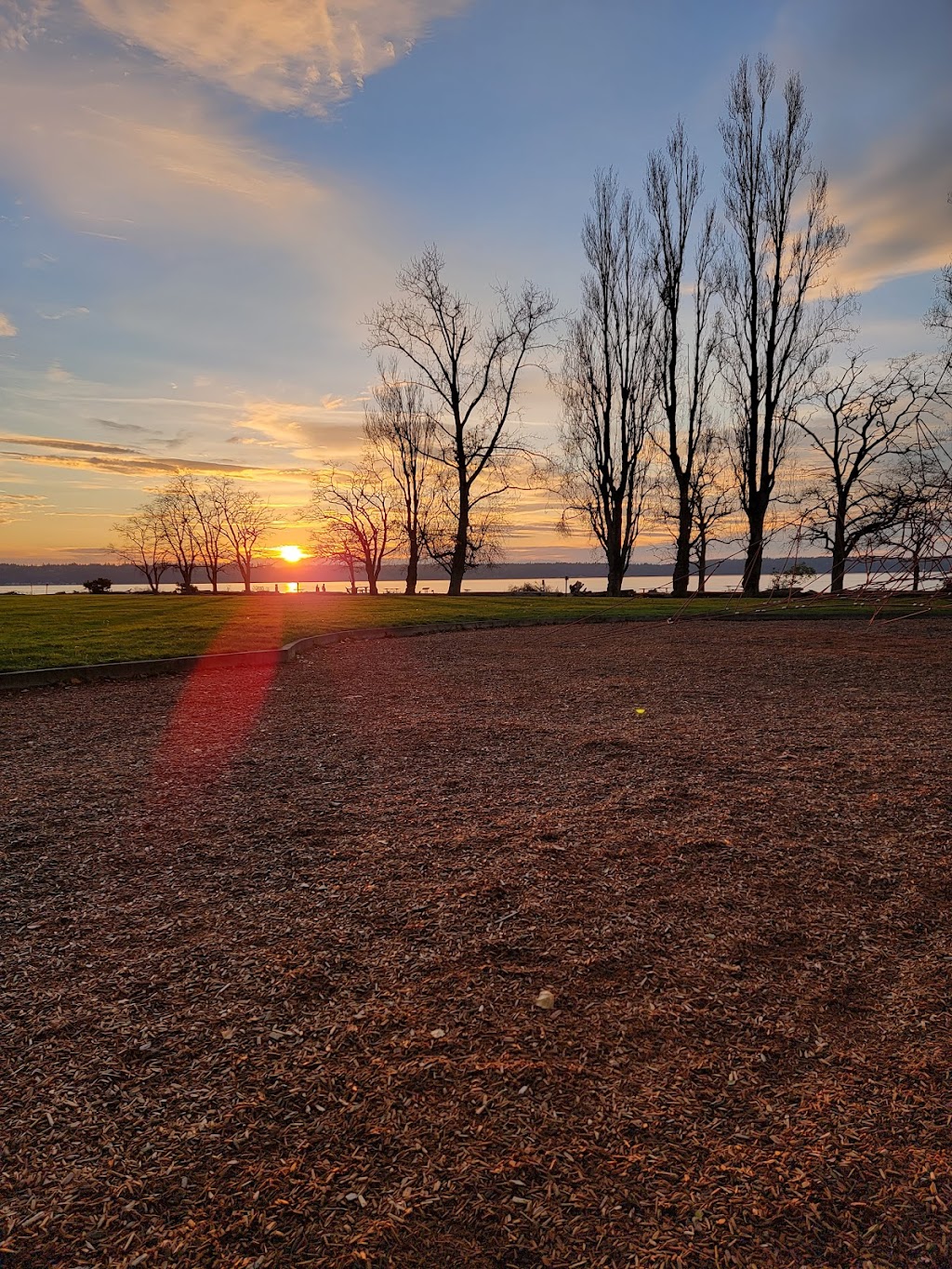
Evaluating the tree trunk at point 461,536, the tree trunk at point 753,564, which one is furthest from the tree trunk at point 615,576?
the tree trunk at point 753,564

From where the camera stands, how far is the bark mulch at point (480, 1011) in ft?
5.44

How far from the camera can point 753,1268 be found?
5.02ft

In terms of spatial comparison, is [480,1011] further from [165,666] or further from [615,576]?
[615,576]

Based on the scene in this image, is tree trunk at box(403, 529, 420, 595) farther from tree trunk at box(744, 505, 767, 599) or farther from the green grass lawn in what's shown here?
tree trunk at box(744, 505, 767, 599)

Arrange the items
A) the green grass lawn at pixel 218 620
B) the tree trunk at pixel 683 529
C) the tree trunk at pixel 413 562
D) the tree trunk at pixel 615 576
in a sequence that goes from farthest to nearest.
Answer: the tree trunk at pixel 413 562 → the tree trunk at pixel 615 576 → the tree trunk at pixel 683 529 → the green grass lawn at pixel 218 620

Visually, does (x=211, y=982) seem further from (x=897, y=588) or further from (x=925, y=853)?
(x=925, y=853)

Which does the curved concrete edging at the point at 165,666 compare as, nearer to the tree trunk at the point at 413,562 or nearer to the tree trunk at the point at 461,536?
the tree trunk at the point at 461,536

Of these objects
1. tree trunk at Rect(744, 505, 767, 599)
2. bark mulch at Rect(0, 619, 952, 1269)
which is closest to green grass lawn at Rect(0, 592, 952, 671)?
bark mulch at Rect(0, 619, 952, 1269)

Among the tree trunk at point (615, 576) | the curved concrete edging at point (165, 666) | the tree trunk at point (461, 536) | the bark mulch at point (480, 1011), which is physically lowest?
the bark mulch at point (480, 1011)

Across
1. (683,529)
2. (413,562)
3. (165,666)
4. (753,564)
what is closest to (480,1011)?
(753,564)

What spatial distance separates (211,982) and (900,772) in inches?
170

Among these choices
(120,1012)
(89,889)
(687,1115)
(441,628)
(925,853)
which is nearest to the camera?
(687,1115)

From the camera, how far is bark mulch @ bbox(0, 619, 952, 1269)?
1.66m

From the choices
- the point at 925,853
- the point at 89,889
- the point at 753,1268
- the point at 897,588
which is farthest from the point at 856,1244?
the point at 89,889
